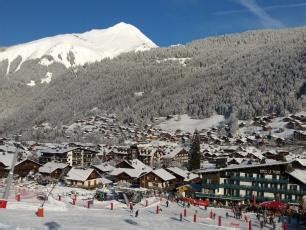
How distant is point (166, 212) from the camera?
42.6 metres

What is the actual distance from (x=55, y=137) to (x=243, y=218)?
144 meters

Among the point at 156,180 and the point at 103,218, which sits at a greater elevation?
the point at 156,180

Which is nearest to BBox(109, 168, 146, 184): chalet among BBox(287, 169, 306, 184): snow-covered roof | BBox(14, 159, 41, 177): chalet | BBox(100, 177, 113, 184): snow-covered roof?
BBox(100, 177, 113, 184): snow-covered roof

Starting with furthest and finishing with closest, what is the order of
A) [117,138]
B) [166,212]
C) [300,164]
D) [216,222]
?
1. [117,138]
2. [300,164]
3. [166,212]
4. [216,222]

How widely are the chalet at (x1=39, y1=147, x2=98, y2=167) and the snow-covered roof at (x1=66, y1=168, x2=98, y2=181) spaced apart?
31135 millimetres

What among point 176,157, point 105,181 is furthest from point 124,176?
point 176,157

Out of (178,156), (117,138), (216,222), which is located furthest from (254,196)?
(117,138)

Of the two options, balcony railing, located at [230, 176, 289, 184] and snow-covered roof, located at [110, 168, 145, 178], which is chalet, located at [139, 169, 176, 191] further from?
balcony railing, located at [230, 176, 289, 184]

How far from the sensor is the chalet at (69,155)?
104062 mm

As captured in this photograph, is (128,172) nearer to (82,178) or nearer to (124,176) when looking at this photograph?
(124,176)

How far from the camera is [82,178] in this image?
67812 millimetres

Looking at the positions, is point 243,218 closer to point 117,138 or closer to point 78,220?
point 78,220

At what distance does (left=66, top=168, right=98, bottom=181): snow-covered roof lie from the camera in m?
67.9

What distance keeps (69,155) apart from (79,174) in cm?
4247
